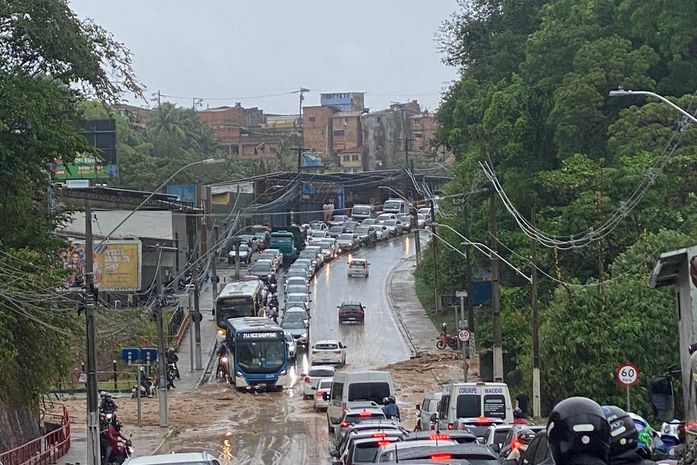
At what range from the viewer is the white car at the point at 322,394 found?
1804 inches

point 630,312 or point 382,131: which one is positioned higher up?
point 382,131

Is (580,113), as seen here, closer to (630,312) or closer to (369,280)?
(630,312)

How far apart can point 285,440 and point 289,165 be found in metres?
114

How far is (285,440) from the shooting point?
3747 centimetres

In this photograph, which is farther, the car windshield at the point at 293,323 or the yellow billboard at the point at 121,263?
the car windshield at the point at 293,323

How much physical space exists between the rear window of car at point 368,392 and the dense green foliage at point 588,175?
16.8ft

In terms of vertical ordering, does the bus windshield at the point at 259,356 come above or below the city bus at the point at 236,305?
below

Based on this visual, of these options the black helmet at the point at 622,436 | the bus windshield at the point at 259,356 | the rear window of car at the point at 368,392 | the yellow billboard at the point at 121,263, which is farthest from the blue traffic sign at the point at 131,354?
the black helmet at the point at 622,436

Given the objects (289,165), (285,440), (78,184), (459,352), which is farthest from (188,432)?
(289,165)

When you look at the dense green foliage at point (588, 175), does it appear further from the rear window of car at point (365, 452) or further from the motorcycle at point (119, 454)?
the rear window of car at point (365, 452)

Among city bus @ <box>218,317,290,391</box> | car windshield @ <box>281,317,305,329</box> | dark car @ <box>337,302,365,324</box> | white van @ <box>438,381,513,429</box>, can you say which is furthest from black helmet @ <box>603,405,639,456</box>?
dark car @ <box>337,302,365,324</box>

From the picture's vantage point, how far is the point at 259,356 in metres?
54.1

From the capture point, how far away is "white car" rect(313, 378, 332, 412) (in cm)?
4581

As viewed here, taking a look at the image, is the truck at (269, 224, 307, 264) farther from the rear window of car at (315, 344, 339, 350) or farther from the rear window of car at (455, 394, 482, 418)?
the rear window of car at (455, 394, 482, 418)
